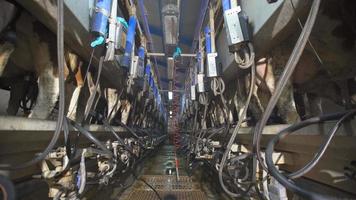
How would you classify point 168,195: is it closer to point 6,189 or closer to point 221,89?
point 221,89

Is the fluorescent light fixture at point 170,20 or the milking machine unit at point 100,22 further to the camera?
the fluorescent light fixture at point 170,20

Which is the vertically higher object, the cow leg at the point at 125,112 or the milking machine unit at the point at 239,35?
the milking machine unit at the point at 239,35

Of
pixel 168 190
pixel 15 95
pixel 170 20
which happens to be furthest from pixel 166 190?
pixel 170 20

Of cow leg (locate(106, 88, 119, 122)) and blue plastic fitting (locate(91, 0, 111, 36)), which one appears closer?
blue plastic fitting (locate(91, 0, 111, 36))

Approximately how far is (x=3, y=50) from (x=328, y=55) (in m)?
1.27

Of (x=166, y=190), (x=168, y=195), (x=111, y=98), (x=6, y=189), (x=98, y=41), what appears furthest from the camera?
(x=111, y=98)

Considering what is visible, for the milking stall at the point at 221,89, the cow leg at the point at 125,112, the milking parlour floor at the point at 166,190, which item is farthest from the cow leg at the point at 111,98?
the milking parlour floor at the point at 166,190

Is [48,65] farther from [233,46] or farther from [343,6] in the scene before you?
[343,6]

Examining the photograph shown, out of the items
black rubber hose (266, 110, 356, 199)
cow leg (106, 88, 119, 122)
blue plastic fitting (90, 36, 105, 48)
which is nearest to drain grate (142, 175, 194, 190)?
cow leg (106, 88, 119, 122)

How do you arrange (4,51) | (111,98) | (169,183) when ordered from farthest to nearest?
1. (169,183)
2. (111,98)
3. (4,51)

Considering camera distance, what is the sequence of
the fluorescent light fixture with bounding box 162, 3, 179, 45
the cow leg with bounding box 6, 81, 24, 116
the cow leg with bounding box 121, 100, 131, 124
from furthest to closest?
the cow leg with bounding box 121, 100, 131, 124 < the fluorescent light fixture with bounding box 162, 3, 179, 45 < the cow leg with bounding box 6, 81, 24, 116

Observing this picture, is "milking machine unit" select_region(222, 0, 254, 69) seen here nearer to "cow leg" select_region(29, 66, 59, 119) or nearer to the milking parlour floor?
"cow leg" select_region(29, 66, 59, 119)

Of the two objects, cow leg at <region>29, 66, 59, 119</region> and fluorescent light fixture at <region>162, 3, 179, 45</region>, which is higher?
fluorescent light fixture at <region>162, 3, 179, 45</region>

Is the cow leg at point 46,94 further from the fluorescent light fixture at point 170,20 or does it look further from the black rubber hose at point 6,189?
the fluorescent light fixture at point 170,20
